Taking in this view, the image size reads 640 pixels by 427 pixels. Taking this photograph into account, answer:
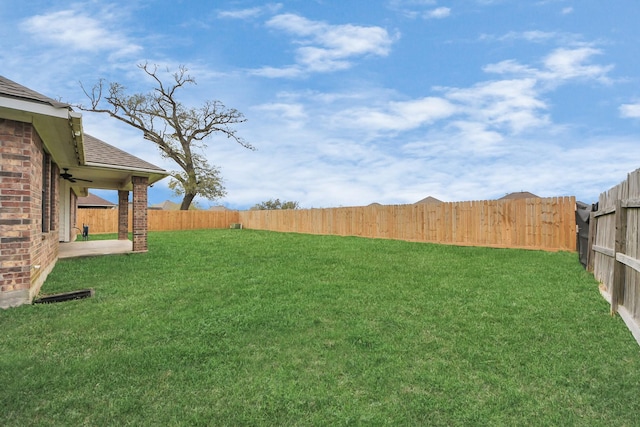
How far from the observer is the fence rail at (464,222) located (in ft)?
33.9

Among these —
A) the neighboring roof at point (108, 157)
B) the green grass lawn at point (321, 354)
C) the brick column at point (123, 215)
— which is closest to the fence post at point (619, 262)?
the green grass lawn at point (321, 354)

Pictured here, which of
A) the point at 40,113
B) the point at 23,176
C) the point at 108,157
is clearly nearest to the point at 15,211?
the point at 23,176

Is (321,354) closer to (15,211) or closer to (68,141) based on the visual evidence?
(15,211)

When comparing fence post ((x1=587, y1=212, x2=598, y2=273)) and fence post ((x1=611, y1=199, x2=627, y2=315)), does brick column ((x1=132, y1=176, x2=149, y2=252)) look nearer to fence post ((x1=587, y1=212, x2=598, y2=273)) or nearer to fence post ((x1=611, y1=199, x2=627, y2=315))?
fence post ((x1=611, y1=199, x2=627, y2=315))

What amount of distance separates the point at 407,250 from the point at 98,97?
26.7 m

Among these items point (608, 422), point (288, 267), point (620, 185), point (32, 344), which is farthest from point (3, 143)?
point (620, 185)

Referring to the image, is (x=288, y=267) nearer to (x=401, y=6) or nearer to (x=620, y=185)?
(x=620, y=185)

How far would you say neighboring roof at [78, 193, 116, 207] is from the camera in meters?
29.8

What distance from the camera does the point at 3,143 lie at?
16.3 ft

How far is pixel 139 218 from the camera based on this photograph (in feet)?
35.3

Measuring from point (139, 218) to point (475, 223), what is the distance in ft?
35.5

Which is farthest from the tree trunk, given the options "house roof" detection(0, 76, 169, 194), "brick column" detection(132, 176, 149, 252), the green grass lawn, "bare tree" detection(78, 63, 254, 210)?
the green grass lawn

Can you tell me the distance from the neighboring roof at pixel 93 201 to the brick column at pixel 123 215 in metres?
17.8

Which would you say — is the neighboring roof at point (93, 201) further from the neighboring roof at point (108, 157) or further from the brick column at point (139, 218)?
the brick column at point (139, 218)
